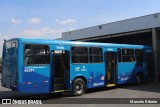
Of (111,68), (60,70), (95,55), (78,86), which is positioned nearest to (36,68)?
(60,70)

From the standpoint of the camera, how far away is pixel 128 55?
19781mm

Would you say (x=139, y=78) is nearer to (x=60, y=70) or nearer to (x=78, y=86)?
(x=78, y=86)

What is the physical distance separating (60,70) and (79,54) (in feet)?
4.86

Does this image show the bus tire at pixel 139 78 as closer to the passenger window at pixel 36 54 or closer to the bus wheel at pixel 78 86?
the bus wheel at pixel 78 86

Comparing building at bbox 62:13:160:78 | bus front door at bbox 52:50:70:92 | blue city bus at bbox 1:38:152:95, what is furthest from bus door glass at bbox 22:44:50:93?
building at bbox 62:13:160:78

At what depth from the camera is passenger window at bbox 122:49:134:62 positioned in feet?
63.3

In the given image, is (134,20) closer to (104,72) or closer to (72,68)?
(104,72)

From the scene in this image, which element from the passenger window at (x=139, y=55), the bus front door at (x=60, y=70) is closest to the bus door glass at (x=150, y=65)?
the passenger window at (x=139, y=55)

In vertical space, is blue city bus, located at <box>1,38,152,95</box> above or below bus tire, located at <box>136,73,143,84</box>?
above

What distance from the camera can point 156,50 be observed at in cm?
2397

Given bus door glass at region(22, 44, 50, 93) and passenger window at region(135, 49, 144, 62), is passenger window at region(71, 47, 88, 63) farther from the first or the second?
passenger window at region(135, 49, 144, 62)

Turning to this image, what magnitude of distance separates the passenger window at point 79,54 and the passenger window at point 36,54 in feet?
5.83

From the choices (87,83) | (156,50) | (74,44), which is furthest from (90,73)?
(156,50)

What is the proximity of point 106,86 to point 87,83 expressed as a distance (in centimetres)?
248
